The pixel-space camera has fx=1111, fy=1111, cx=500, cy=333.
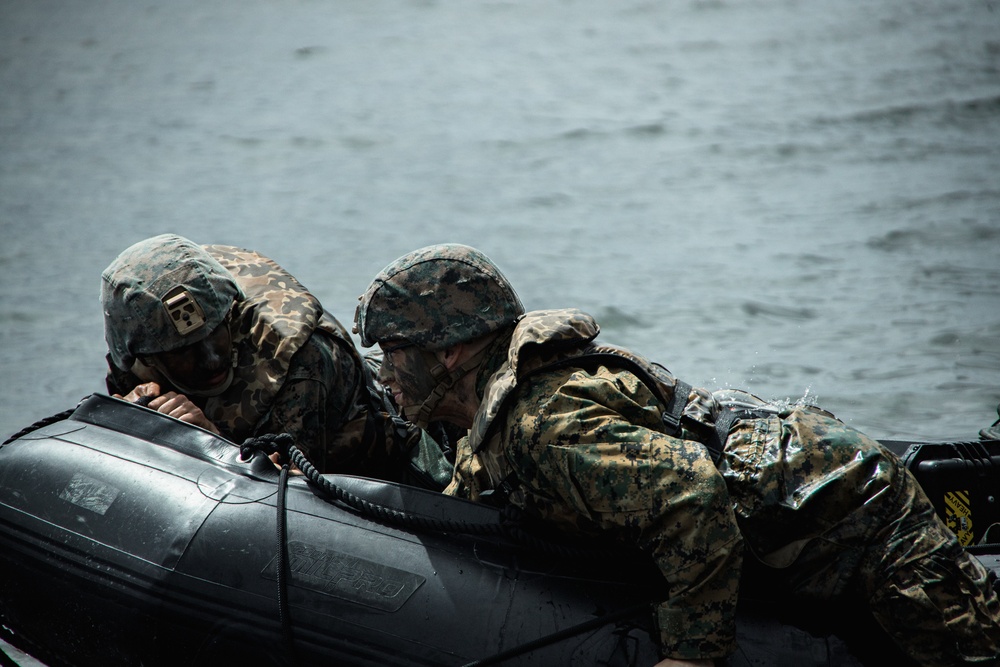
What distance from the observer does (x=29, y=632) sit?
2.70 metres

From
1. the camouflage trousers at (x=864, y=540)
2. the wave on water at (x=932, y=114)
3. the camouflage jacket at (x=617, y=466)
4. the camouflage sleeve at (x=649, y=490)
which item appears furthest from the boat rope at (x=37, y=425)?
the wave on water at (x=932, y=114)

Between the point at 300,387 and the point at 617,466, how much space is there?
1262mm

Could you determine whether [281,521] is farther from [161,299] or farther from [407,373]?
[161,299]

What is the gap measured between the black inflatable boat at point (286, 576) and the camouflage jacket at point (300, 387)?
1.06ft

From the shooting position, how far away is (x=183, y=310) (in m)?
2.90

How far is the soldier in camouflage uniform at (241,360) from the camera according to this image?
115 inches

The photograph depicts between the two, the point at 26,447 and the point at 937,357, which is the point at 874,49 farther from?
the point at 26,447

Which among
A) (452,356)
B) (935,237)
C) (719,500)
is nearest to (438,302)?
(452,356)

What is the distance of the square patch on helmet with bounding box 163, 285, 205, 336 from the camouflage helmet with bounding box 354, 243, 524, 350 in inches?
26.7

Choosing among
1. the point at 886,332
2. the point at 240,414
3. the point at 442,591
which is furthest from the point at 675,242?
the point at 442,591

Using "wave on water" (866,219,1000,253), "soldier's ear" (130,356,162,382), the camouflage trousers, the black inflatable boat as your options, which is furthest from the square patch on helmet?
"wave on water" (866,219,1000,253)

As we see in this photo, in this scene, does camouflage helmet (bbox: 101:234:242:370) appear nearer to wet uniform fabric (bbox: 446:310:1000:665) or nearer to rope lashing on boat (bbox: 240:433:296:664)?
rope lashing on boat (bbox: 240:433:296:664)

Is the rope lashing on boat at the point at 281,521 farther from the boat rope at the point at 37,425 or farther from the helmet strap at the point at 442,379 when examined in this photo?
the boat rope at the point at 37,425

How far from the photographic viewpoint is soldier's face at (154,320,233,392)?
2979 mm
